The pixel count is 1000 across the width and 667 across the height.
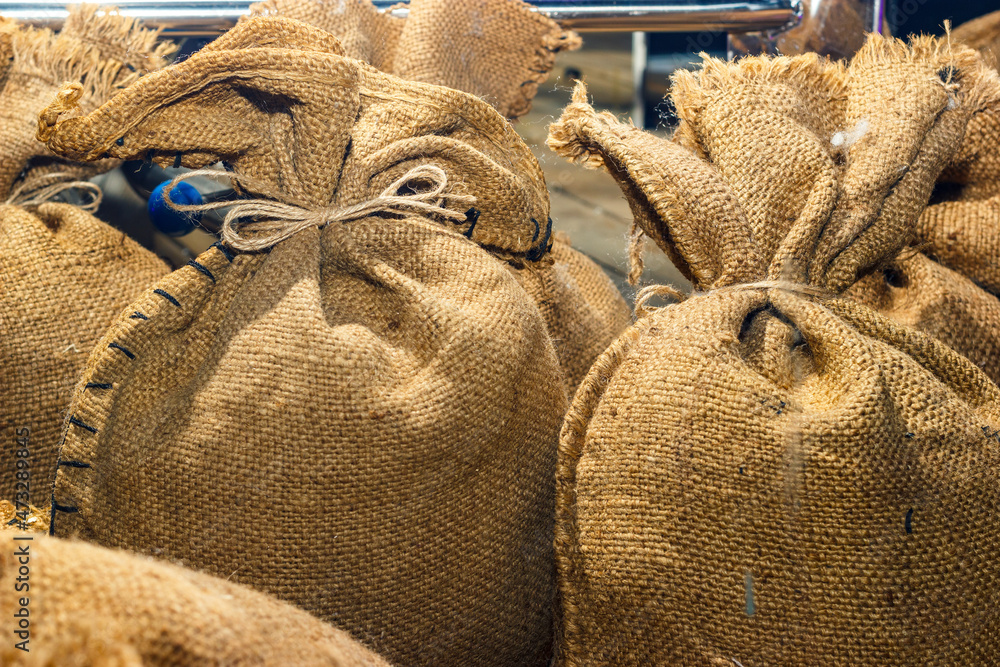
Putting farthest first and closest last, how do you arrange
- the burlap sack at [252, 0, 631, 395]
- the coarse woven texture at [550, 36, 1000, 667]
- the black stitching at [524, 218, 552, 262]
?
the burlap sack at [252, 0, 631, 395], the black stitching at [524, 218, 552, 262], the coarse woven texture at [550, 36, 1000, 667]

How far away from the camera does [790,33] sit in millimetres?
1282

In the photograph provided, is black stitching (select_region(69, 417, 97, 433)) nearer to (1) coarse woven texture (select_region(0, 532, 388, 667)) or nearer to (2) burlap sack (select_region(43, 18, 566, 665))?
(2) burlap sack (select_region(43, 18, 566, 665))

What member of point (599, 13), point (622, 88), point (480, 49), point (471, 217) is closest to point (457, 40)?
point (480, 49)

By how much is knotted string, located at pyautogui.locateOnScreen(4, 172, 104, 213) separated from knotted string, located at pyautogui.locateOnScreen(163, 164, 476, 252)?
0.27m

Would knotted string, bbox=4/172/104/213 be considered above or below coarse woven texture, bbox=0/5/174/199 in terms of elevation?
below

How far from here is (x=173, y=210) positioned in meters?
0.87

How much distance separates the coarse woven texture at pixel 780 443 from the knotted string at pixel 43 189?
595 millimetres

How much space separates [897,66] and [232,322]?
0.68 meters

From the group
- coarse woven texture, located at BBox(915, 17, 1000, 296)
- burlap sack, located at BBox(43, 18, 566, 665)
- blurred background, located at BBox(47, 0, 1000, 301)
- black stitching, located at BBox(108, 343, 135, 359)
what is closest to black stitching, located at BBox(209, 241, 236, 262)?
burlap sack, located at BBox(43, 18, 566, 665)

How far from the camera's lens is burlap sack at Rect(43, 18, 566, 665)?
0.64m

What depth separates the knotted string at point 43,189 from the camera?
3.00ft

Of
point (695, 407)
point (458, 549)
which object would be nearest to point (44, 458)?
point (458, 549)

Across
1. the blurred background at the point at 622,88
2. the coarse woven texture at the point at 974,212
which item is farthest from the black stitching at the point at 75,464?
the coarse woven texture at the point at 974,212

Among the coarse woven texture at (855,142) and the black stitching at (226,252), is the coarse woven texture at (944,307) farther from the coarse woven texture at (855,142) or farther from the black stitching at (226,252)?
the black stitching at (226,252)
